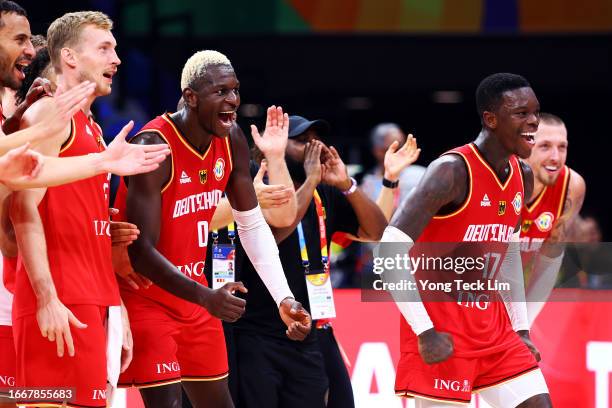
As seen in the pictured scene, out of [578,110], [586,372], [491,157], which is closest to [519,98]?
[491,157]

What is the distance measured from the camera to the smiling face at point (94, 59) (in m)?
5.23

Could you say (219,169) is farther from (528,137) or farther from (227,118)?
(528,137)

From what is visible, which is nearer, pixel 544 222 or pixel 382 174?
pixel 544 222

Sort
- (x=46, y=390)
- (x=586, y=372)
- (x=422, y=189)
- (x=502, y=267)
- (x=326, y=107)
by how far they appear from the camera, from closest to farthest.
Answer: (x=46, y=390) → (x=422, y=189) → (x=502, y=267) → (x=586, y=372) → (x=326, y=107)

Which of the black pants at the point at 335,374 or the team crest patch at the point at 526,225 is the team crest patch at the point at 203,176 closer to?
the black pants at the point at 335,374

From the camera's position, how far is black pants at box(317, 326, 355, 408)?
21.5 feet

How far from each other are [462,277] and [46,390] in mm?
2186

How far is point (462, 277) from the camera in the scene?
18.9ft

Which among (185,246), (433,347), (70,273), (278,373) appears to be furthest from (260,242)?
(70,273)

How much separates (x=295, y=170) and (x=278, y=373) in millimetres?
1232

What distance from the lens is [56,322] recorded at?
15.1 feet

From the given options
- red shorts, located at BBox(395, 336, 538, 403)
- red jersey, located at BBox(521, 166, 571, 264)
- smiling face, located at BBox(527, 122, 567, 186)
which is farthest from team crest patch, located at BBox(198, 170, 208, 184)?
smiling face, located at BBox(527, 122, 567, 186)

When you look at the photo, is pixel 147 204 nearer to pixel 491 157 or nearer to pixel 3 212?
pixel 3 212

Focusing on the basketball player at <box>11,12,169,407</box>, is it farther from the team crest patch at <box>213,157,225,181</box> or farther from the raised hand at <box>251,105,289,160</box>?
the raised hand at <box>251,105,289,160</box>
